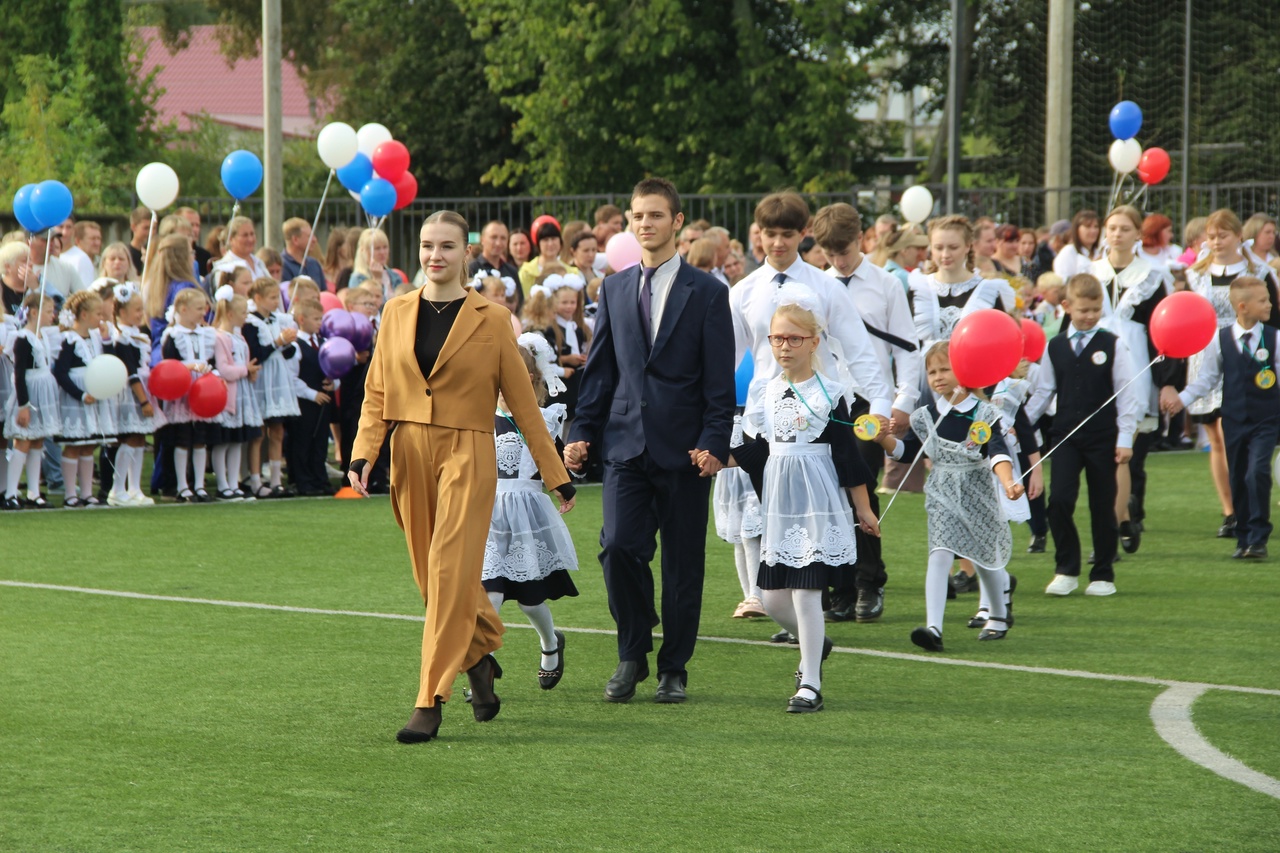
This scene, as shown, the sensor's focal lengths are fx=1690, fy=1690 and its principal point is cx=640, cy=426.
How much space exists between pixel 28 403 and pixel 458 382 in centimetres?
736

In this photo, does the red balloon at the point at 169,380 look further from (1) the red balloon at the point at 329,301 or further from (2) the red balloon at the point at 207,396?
(1) the red balloon at the point at 329,301

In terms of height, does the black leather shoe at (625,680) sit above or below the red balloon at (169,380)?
below

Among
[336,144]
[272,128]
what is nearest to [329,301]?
[336,144]

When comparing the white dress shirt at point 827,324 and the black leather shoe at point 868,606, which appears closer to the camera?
the white dress shirt at point 827,324

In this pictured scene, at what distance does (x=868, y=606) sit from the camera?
28.3ft

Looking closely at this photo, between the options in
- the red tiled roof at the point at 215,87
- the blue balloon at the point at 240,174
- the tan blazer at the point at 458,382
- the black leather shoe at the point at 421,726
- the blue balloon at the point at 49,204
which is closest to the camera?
the black leather shoe at the point at 421,726

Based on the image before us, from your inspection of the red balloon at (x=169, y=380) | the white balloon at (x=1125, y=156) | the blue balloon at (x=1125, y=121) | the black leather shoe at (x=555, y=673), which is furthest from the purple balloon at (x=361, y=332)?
the blue balloon at (x=1125, y=121)

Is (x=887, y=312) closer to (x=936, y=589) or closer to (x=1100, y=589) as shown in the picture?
(x=936, y=589)

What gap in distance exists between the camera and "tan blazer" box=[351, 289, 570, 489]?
20.0 feet

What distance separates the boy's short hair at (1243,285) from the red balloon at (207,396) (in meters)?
7.28

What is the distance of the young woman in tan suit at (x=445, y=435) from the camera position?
602 cm

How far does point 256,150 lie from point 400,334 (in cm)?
4280

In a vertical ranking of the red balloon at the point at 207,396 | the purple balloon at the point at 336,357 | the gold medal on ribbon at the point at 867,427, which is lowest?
the red balloon at the point at 207,396

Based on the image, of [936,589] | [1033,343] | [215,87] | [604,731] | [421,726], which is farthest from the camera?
[215,87]
